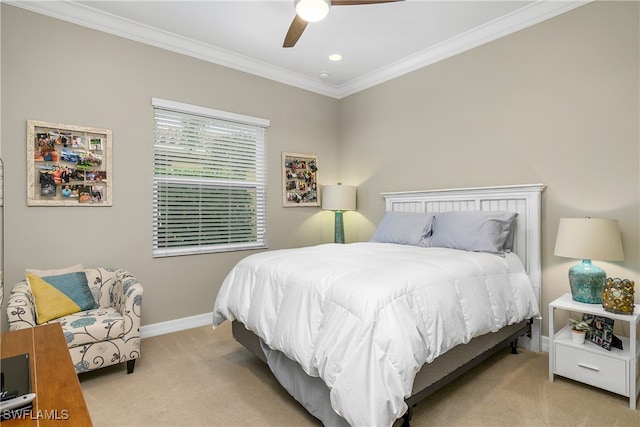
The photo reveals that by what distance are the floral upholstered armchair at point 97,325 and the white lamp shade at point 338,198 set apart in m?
2.40

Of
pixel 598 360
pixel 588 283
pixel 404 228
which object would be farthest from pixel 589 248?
pixel 404 228

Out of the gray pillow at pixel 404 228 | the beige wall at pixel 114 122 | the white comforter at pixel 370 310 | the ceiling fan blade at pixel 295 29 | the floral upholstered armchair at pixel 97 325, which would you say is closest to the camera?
the white comforter at pixel 370 310

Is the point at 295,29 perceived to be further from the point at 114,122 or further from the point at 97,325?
the point at 97,325

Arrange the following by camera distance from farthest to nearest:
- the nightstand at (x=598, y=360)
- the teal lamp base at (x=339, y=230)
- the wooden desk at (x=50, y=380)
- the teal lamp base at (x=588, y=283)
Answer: the teal lamp base at (x=339, y=230) < the teal lamp base at (x=588, y=283) < the nightstand at (x=598, y=360) < the wooden desk at (x=50, y=380)

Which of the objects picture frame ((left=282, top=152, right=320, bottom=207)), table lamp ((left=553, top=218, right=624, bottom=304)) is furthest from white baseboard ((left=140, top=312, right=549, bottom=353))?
table lamp ((left=553, top=218, right=624, bottom=304))

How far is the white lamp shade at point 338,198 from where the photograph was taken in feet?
13.9

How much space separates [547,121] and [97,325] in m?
3.77

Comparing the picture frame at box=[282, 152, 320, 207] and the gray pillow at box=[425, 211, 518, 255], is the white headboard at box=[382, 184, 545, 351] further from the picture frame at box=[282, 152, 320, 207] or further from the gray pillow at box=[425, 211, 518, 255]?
the picture frame at box=[282, 152, 320, 207]

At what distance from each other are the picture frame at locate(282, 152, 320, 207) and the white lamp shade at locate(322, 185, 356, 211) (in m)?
0.19

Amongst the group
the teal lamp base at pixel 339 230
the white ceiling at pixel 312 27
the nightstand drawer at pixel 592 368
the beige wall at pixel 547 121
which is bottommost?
Answer: the nightstand drawer at pixel 592 368

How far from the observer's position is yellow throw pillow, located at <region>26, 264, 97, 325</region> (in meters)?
2.30

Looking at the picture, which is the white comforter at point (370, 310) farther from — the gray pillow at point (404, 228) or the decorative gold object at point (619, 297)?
the gray pillow at point (404, 228)

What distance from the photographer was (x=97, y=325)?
225 cm

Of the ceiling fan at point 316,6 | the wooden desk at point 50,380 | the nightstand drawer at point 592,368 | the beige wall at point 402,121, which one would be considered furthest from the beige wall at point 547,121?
the wooden desk at point 50,380
